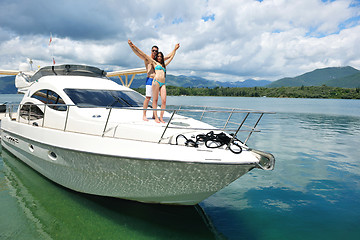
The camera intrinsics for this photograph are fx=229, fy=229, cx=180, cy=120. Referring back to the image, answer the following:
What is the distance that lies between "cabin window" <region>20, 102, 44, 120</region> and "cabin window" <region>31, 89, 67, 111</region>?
0.25m

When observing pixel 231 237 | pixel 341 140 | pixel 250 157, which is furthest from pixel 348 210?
pixel 341 140

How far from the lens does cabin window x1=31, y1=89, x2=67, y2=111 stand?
16.3 ft

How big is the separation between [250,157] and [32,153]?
187 inches

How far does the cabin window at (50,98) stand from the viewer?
16.3 feet

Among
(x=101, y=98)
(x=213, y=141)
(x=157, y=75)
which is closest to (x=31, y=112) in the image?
(x=101, y=98)

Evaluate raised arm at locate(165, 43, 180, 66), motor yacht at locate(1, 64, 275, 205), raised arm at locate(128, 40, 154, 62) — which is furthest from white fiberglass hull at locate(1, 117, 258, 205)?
raised arm at locate(165, 43, 180, 66)

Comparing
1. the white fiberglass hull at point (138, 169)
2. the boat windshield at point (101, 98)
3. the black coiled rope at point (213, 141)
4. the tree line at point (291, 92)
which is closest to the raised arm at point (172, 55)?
the boat windshield at point (101, 98)

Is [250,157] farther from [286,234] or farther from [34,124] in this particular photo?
[34,124]

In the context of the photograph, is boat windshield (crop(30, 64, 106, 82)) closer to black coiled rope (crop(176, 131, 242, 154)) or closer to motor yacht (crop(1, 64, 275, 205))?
motor yacht (crop(1, 64, 275, 205))

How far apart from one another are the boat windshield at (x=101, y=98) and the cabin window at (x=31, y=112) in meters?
0.96

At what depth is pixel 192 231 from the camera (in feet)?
12.7

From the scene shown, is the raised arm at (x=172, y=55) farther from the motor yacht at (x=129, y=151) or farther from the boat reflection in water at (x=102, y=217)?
the boat reflection in water at (x=102, y=217)

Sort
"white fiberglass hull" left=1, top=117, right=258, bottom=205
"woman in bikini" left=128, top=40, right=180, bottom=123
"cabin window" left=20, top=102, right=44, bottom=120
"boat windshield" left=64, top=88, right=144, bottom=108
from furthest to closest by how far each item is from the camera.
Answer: "cabin window" left=20, top=102, right=44, bottom=120 → "boat windshield" left=64, top=88, right=144, bottom=108 → "woman in bikini" left=128, top=40, right=180, bottom=123 → "white fiberglass hull" left=1, top=117, right=258, bottom=205

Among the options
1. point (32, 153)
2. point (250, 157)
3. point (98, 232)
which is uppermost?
point (250, 157)
